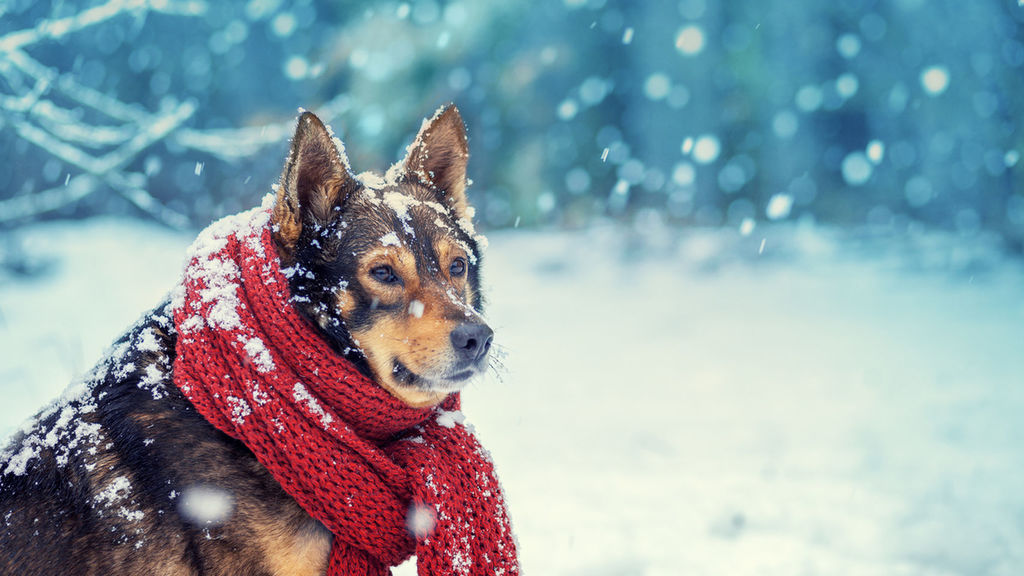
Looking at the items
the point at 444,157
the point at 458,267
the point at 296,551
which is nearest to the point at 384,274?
the point at 458,267

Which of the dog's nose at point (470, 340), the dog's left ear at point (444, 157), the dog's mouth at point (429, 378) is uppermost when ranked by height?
the dog's left ear at point (444, 157)

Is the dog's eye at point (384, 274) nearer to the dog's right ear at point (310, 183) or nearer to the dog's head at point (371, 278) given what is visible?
the dog's head at point (371, 278)

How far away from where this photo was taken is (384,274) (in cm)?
203

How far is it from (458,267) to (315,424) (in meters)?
0.80

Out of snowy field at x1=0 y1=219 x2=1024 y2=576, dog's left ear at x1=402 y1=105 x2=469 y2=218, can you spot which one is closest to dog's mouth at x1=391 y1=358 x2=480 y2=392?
snowy field at x1=0 y1=219 x2=1024 y2=576

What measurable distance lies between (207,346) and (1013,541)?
388 cm

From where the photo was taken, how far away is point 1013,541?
3164 mm

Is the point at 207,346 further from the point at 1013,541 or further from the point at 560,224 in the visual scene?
the point at 560,224

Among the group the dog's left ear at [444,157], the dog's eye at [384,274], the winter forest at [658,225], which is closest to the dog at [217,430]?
the dog's eye at [384,274]

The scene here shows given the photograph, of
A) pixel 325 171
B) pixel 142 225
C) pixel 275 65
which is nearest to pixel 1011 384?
pixel 325 171

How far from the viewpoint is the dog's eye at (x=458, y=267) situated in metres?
2.27

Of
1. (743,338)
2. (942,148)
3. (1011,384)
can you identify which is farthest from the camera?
(942,148)

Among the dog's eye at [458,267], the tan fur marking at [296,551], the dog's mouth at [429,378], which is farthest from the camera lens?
the dog's eye at [458,267]

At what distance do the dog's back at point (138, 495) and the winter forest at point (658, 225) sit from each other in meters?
0.90
